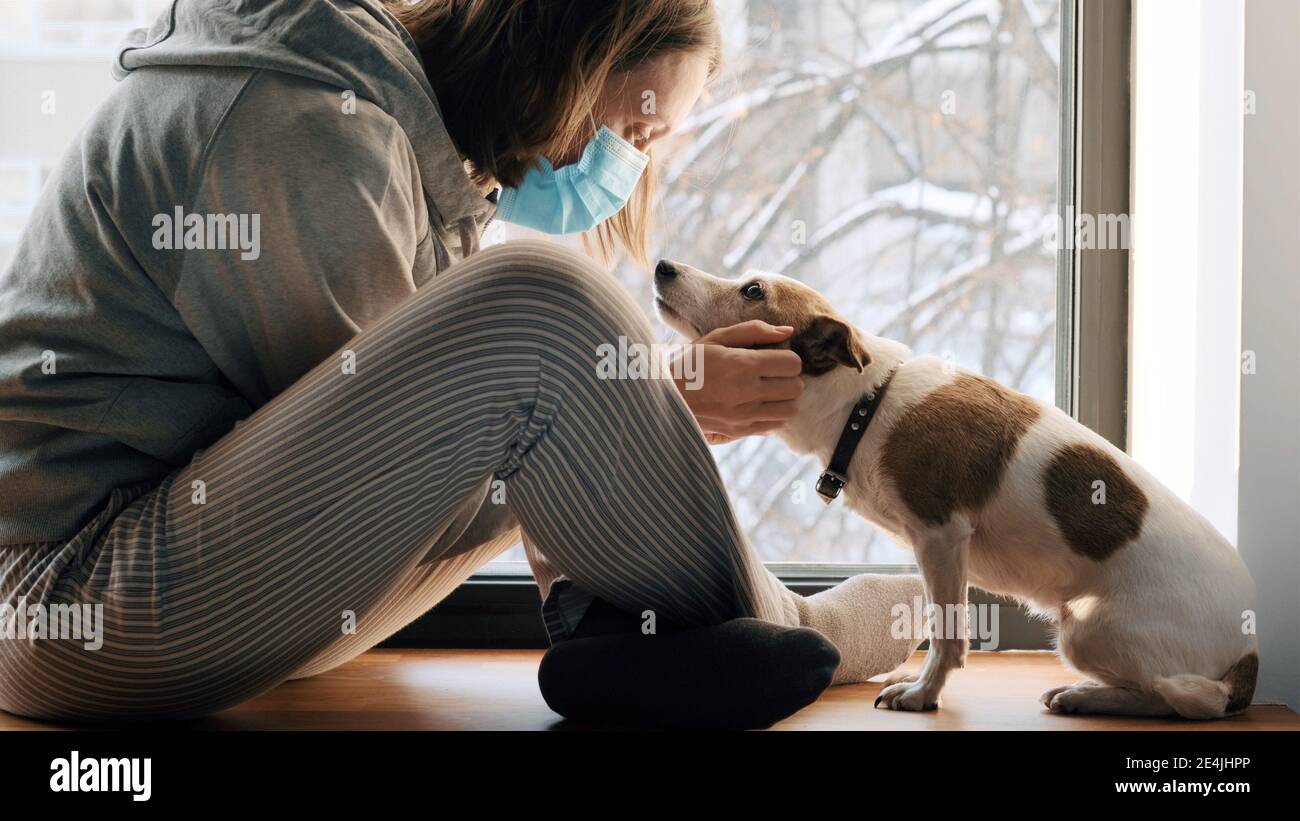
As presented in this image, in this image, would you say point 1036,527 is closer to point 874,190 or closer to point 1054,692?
point 1054,692

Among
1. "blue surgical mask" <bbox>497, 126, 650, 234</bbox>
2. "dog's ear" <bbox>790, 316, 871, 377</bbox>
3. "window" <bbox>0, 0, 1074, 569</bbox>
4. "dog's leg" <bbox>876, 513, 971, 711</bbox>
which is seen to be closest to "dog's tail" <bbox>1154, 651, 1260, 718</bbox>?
"dog's leg" <bbox>876, 513, 971, 711</bbox>

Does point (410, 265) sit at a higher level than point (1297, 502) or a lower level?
higher

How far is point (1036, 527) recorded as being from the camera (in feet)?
3.77

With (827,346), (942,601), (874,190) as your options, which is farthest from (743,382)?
(874,190)

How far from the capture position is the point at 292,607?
0.89 meters

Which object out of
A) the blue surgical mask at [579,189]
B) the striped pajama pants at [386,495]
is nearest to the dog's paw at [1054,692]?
the striped pajama pants at [386,495]

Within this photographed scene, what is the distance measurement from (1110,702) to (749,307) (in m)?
0.57

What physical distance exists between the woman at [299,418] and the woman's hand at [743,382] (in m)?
0.19

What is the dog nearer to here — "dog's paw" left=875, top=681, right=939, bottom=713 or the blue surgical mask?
"dog's paw" left=875, top=681, right=939, bottom=713

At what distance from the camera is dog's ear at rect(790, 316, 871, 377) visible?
1197mm
